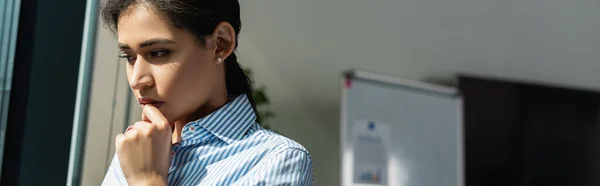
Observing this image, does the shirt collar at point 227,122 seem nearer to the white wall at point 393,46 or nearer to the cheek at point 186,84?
the cheek at point 186,84

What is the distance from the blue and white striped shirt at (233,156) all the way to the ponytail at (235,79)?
45 millimetres

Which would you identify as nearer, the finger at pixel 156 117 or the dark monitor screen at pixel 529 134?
the finger at pixel 156 117

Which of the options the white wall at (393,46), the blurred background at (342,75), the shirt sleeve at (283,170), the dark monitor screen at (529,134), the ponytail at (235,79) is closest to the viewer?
the shirt sleeve at (283,170)

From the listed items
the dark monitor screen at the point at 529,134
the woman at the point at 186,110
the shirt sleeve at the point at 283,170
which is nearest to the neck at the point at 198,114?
the woman at the point at 186,110

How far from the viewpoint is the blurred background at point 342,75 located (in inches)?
65.4

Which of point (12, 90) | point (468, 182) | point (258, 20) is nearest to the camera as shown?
point (12, 90)

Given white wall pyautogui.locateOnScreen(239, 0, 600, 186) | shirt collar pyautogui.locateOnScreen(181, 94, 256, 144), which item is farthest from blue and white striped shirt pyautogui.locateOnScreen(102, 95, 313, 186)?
white wall pyautogui.locateOnScreen(239, 0, 600, 186)

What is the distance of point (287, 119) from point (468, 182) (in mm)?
1263

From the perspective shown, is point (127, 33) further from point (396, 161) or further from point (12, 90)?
point (396, 161)

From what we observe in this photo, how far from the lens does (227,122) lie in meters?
0.82

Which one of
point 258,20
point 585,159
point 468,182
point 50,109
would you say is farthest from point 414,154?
point 50,109

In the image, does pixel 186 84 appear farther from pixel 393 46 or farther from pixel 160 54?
pixel 393 46

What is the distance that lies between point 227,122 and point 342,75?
271cm

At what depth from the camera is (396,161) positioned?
12.2ft
